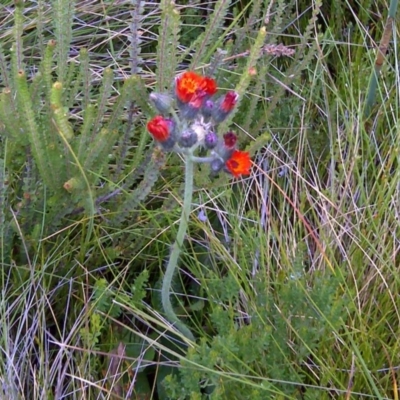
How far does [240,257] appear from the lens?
6.17ft

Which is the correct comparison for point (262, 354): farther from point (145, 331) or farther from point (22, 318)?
point (22, 318)

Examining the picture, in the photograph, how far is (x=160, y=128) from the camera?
1357 millimetres

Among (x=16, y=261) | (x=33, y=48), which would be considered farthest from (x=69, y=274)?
(x=33, y=48)

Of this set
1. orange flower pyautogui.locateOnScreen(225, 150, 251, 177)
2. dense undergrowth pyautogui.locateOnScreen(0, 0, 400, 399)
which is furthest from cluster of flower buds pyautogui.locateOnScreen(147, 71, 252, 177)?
dense undergrowth pyautogui.locateOnScreen(0, 0, 400, 399)

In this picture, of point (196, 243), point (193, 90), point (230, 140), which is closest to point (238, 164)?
point (230, 140)

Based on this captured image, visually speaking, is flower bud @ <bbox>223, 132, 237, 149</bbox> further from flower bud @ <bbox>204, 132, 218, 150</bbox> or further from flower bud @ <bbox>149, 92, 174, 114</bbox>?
flower bud @ <bbox>149, 92, 174, 114</bbox>

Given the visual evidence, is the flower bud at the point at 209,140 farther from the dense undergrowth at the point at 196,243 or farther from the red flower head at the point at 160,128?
the dense undergrowth at the point at 196,243

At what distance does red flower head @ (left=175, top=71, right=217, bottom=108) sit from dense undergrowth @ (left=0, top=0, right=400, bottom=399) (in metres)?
0.28

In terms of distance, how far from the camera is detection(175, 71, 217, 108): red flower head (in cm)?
139

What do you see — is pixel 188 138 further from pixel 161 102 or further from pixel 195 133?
pixel 161 102

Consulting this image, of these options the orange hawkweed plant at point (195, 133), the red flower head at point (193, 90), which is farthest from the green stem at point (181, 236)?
the red flower head at point (193, 90)

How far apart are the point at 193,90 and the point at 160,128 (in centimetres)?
10

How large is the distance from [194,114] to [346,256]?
0.63 m

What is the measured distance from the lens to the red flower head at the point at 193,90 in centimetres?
139
